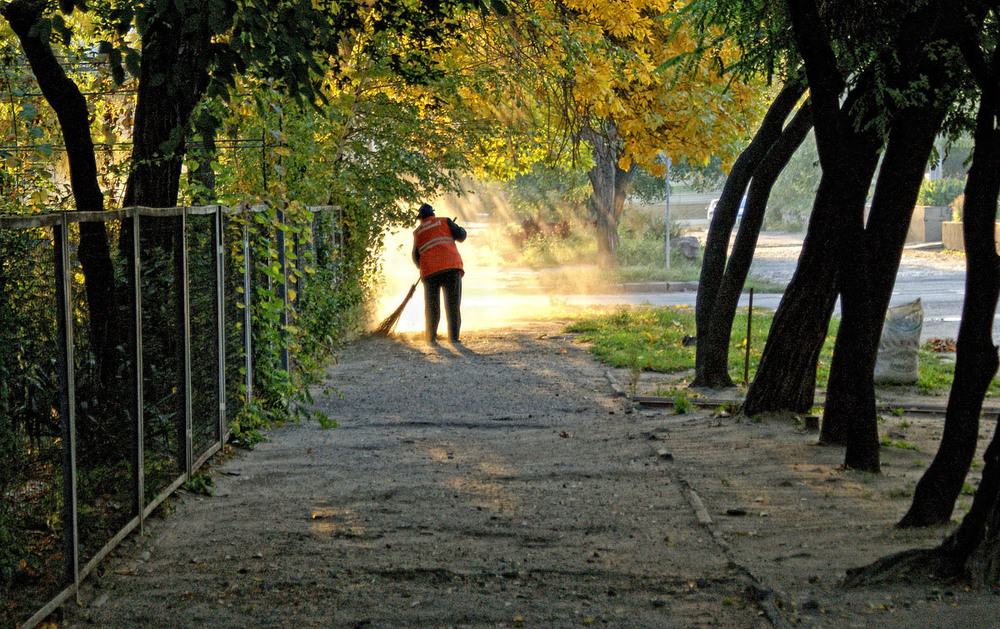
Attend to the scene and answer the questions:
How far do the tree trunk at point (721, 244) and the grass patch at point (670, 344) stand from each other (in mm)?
890

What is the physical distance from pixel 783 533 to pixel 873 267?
2.07 meters

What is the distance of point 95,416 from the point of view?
5.01 metres

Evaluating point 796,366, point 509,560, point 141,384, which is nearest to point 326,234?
point 796,366

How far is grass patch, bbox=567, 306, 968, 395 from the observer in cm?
1182

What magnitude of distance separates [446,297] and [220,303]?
7806mm

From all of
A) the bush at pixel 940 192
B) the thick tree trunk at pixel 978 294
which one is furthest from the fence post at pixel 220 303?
the bush at pixel 940 192

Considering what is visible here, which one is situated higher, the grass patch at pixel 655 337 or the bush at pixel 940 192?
the bush at pixel 940 192

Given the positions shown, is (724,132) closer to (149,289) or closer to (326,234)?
(326,234)

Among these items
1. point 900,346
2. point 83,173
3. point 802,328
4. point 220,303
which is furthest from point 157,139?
point 900,346

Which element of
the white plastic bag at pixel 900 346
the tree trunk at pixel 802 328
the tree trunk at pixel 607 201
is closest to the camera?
the tree trunk at pixel 802 328

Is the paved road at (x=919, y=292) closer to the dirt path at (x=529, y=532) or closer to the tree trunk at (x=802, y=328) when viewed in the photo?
the tree trunk at (x=802, y=328)

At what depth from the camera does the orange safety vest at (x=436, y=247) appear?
14.9 m

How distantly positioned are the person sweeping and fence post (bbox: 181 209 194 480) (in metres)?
8.31

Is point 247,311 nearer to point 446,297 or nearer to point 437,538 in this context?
point 437,538
